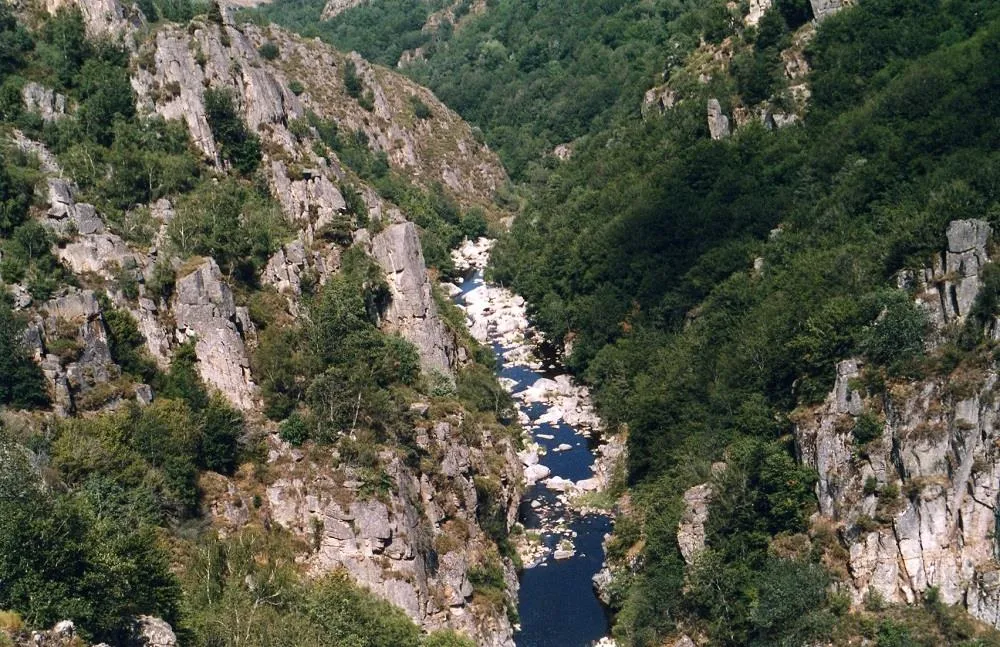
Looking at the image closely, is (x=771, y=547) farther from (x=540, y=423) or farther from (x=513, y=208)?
(x=513, y=208)

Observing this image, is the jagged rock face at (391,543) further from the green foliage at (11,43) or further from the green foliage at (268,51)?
the green foliage at (268,51)

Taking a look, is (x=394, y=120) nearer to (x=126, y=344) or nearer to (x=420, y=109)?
(x=420, y=109)

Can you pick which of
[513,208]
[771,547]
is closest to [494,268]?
[513,208]

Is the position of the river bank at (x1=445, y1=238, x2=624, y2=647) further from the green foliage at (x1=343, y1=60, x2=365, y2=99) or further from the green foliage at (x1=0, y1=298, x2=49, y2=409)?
the green foliage at (x1=343, y1=60, x2=365, y2=99)

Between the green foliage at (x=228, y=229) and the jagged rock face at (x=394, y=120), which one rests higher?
the jagged rock face at (x=394, y=120)

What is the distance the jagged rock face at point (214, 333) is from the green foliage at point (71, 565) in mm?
17179

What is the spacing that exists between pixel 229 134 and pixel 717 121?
47.4 meters

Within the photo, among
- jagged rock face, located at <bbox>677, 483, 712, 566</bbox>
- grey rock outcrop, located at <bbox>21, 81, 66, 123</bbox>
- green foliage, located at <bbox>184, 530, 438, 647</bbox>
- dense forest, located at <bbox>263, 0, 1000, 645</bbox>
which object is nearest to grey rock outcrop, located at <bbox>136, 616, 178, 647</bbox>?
green foliage, located at <bbox>184, 530, 438, 647</bbox>

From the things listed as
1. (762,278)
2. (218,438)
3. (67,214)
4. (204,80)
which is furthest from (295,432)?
(762,278)

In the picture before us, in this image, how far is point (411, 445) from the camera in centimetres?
6706

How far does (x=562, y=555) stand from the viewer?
7062cm

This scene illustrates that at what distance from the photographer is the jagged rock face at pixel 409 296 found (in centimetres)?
8094

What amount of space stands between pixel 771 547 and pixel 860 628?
640 centimetres

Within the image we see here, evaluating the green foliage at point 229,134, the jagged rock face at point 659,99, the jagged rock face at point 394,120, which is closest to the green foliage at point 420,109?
the jagged rock face at point 394,120
